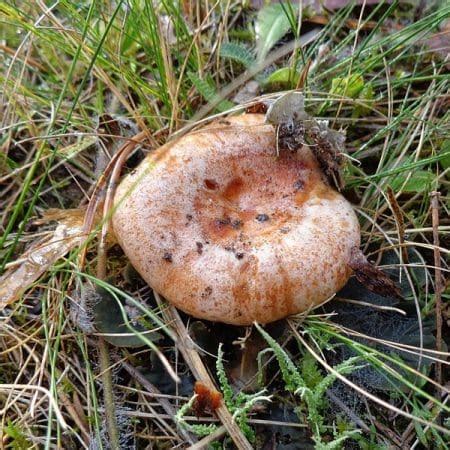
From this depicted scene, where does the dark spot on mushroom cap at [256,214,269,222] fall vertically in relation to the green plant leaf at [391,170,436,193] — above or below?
above

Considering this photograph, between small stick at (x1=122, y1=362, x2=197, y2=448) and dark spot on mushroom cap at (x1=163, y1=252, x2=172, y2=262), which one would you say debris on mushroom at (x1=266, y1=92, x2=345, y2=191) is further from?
small stick at (x1=122, y1=362, x2=197, y2=448)

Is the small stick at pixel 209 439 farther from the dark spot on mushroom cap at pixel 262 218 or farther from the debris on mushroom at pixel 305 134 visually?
the debris on mushroom at pixel 305 134

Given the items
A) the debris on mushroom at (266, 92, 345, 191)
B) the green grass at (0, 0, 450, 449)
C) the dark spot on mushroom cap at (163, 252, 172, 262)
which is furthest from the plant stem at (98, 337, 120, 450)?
the debris on mushroom at (266, 92, 345, 191)

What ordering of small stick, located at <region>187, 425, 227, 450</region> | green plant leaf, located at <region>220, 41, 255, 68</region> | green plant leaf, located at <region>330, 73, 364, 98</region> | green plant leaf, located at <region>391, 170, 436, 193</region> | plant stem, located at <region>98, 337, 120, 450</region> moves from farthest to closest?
green plant leaf, located at <region>220, 41, 255, 68</region> < green plant leaf, located at <region>330, 73, 364, 98</region> < green plant leaf, located at <region>391, 170, 436, 193</region> < plant stem, located at <region>98, 337, 120, 450</region> < small stick, located at <region>187, 425, 227, 450</region>

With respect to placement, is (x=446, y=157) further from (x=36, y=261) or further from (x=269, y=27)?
(x=36, y=261)

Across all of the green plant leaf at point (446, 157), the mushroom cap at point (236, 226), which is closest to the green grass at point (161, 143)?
the green plant leaf at point (446, 157)

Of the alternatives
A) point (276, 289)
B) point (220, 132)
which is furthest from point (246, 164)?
point (276, 289)
